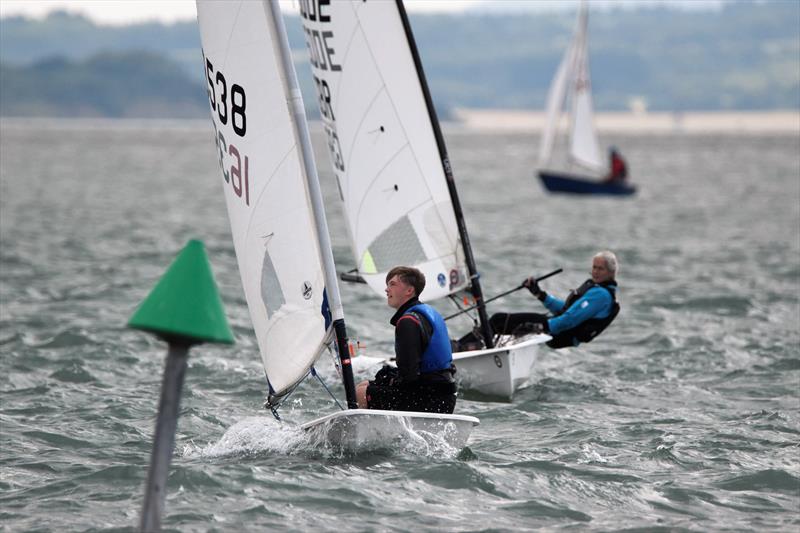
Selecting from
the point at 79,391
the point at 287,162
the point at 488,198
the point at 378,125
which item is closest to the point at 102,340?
the point at 79,391

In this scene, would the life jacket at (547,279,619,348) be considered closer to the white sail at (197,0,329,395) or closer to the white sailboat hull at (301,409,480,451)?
the white sailboat hull at (301,409,480,451)

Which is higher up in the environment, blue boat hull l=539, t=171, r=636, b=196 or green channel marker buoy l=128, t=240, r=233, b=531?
blue boat hull l=539, t=171, r=636, b=196

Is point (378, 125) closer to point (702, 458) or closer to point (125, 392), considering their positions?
point (125, 392)

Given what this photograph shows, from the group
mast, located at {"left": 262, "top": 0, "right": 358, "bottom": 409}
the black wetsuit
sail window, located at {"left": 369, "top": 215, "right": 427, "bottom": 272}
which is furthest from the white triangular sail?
mast, located at {"left": 262, "top": 0, "right": 358, "bottom": 409}

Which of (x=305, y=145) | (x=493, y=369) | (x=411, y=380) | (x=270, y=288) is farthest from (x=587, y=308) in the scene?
(x=305, y=145)

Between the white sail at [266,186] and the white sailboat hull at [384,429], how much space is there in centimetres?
35

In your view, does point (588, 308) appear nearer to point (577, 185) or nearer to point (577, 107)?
point (577, 107)

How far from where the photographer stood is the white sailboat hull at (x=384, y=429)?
23.1 feet

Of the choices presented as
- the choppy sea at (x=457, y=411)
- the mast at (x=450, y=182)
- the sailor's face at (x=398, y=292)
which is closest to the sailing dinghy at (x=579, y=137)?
the choppy sea at (x=457, y=411)

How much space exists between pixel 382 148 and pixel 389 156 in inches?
3.5

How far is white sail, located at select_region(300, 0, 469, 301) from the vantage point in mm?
→ 9883

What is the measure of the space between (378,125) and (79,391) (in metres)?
3.23

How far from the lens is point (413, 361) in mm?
7180

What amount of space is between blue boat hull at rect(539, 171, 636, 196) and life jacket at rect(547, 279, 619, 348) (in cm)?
2703
